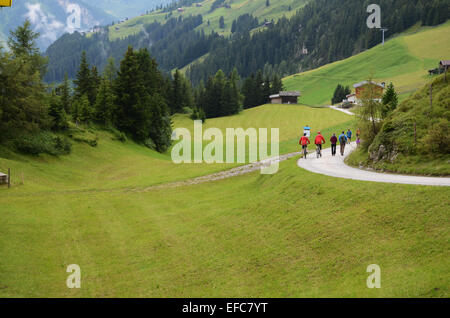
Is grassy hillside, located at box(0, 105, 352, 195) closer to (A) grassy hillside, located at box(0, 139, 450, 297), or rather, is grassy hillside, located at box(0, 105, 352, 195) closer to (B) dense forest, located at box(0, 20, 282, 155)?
(B) dense forest, located at box(0, 20, 282, 155)

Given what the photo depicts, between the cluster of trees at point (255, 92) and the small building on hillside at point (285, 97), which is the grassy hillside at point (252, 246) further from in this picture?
the cluster of trees at point (255, 92)

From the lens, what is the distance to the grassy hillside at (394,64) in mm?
154625

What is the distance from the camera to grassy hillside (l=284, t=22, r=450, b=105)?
155 metres

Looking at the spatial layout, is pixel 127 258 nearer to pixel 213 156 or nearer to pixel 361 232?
pixel 361 232

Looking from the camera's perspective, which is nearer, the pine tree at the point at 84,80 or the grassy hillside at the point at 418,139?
the grassy hillside at the point at 418,139

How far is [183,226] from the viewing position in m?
20.5

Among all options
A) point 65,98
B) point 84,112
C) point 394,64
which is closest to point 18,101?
point 84,112

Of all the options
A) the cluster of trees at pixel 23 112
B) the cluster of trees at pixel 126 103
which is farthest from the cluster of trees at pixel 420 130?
the cluster of trees at pixel 126 103

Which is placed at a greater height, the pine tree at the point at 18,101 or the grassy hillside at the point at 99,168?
the pine tree at the point at 18,101

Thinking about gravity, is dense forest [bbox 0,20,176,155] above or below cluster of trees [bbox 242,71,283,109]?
below

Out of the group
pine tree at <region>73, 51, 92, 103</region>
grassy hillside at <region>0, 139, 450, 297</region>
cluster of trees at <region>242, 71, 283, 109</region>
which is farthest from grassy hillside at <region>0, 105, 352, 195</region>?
cluster of trees at <region>242, 71, 283, 109</region>

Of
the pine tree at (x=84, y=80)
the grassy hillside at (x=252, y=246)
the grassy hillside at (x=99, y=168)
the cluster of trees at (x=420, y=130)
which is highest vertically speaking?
the pine tree at (x=84, y=80)
